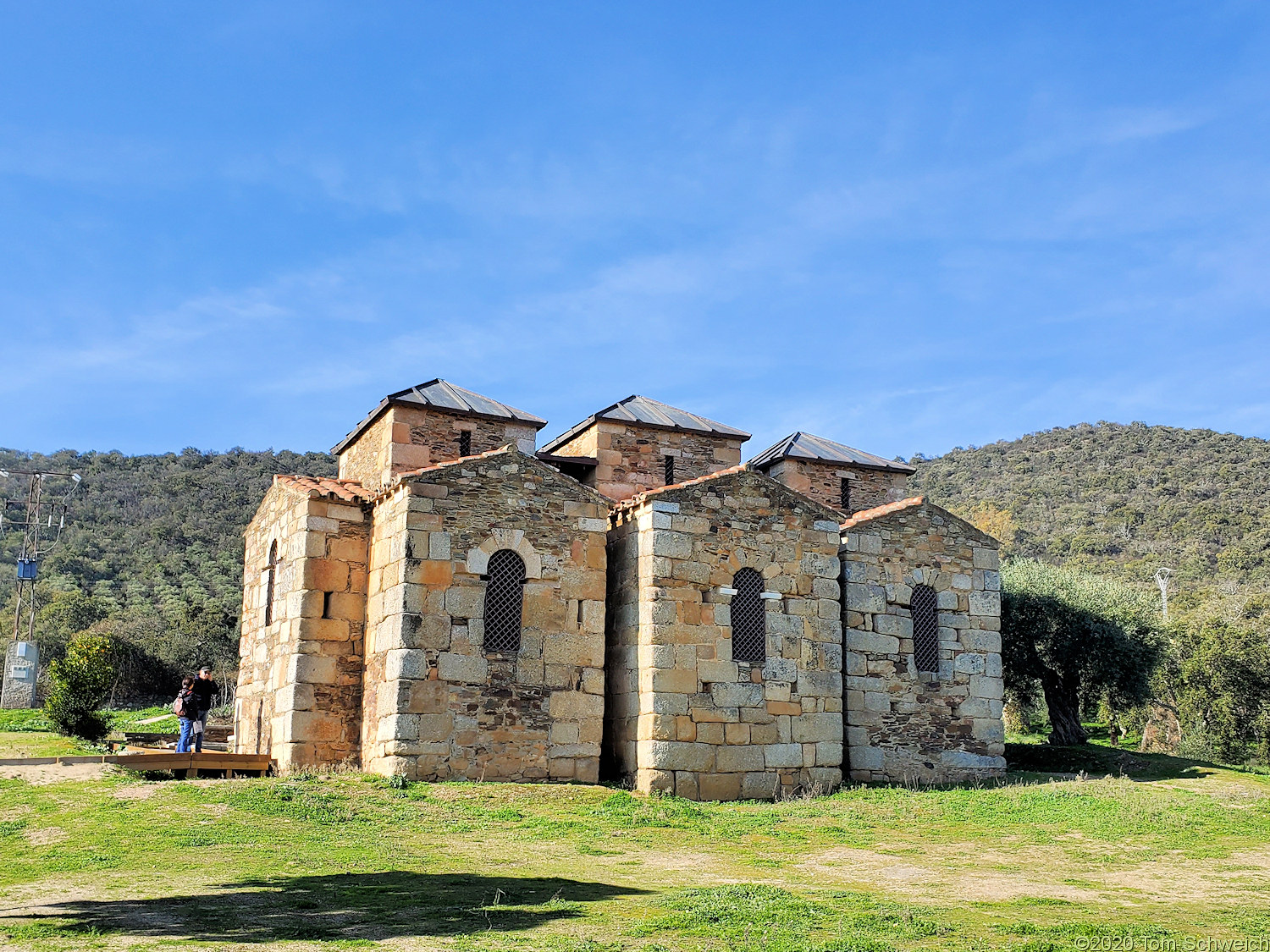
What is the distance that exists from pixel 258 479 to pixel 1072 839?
165 ft

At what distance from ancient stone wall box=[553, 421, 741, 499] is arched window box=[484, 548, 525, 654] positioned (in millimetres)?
4327

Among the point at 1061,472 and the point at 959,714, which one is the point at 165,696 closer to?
the point at 959,714

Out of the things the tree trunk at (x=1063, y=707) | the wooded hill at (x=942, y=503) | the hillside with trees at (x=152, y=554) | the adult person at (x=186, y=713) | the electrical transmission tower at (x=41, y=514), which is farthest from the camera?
the wooded hill at (x=942, y=503)

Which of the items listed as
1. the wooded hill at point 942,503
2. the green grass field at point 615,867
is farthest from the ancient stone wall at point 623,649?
the wooded hill at point 942,503

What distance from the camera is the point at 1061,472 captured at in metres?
68.7

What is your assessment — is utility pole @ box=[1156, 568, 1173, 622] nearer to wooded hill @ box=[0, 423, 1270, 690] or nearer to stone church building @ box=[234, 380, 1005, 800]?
wooded hill @ box=[0, 423, 1270, 690]

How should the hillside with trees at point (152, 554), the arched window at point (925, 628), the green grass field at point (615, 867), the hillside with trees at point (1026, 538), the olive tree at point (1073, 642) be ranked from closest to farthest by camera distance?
the green grass field at point (615, 867) < the arched window at point (925, 628) < the olive tree at point (1073, 642) < the hillside with trees at point (1026, 538) < the hillside with trees at point (152, 554)

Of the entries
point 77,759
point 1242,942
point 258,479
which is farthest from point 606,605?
point 258,479

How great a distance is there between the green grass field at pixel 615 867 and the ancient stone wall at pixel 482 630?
2.40ft

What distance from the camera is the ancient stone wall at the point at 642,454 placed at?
21469 millimetres

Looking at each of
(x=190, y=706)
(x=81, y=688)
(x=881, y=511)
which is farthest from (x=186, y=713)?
(x=881, y=511)

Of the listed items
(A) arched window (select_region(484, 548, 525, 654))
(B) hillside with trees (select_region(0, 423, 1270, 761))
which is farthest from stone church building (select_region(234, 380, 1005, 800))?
(B) hillside with trees (select_region(0, 423, 1270, 761))

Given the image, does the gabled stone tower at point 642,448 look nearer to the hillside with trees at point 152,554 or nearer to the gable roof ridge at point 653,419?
the gable roof ridge at point 653,419

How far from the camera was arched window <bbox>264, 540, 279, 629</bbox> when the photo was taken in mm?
19438
